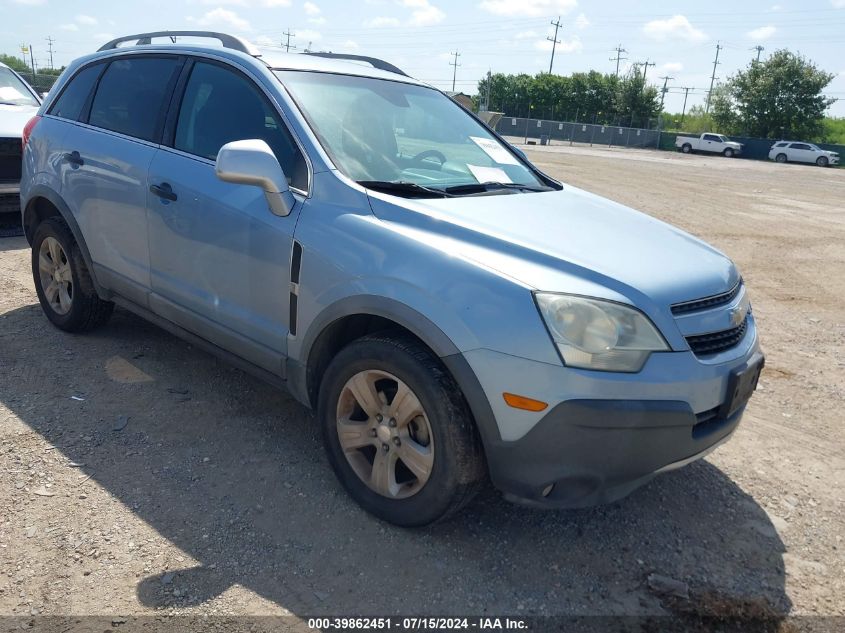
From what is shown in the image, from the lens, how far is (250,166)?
9.64 ft

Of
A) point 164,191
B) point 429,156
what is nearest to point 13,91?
point 164,191

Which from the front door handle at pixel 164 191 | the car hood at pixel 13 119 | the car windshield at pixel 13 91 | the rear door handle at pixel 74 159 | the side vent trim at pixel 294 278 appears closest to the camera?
the side vent trim at pixel 294 278

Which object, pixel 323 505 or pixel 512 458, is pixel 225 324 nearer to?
pixel 323 505

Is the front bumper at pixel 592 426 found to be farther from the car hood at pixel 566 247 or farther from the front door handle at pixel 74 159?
the front door handle at pixel 74 159

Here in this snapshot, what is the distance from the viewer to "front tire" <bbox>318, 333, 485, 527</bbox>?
2.63 meters

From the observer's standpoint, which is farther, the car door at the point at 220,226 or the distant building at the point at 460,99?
the distant building at the point at 460,99

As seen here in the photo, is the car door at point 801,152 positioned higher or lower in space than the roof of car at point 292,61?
lower

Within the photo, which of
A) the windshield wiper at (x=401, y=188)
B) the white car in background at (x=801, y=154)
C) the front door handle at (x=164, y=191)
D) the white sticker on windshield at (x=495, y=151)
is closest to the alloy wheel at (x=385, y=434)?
the windshield wiper at (x=401, y=188)

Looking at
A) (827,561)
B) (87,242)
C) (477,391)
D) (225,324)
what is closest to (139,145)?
(87,242)

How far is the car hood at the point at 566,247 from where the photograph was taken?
8.37ft

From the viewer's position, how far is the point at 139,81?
A: 4230mm

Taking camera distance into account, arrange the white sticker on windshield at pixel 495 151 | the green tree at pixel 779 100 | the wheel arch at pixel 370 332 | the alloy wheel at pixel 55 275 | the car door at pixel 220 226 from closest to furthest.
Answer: the wheel arch at pixel 370 332
the car door at pixel 220 226
the white sticker on windshield at pixel 495 151
the alloy wheel at pixel 55 275
the green tree at pixel 779 100

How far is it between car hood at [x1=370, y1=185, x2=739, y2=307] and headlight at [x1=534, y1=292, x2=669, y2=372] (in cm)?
6

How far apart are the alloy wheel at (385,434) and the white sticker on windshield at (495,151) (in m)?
1.61
